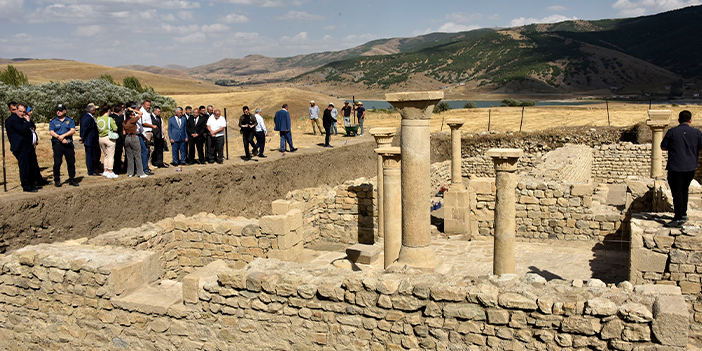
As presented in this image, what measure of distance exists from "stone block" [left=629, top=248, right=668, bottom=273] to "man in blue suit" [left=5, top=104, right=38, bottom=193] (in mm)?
9865

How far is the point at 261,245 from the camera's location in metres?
8.49

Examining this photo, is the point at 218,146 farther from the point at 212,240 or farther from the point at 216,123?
the point at 212,240

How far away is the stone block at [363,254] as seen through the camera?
30.2 feet

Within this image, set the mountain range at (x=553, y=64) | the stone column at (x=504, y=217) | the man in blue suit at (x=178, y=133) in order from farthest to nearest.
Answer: the mountain range at (x=553, y=64)
the man in blue suit at (x=178, y=133)
the stone column at (x=504, y=217)

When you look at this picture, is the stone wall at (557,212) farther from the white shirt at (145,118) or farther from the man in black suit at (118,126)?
the man in black suit at (118,126)

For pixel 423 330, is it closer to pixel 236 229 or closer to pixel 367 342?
pixel 367 342

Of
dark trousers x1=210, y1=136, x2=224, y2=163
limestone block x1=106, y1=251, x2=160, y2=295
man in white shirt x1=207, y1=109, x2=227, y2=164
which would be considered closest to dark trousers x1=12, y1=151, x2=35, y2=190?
limestone block x1=106, y1=251, x2=160, y2=295

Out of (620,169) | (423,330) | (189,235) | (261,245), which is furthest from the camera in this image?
(620,169)

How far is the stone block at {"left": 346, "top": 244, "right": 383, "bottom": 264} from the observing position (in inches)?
363

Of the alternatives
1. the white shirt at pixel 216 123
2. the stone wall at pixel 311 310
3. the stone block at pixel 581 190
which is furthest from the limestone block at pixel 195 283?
the white shirt at pixel 216 123

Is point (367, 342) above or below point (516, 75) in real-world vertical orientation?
below

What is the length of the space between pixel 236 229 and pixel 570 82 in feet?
327

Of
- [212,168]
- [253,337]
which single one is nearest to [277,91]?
[212,168]

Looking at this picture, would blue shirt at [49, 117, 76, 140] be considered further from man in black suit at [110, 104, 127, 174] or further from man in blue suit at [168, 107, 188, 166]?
man in blue suit at [168, 107, 188, 166]
